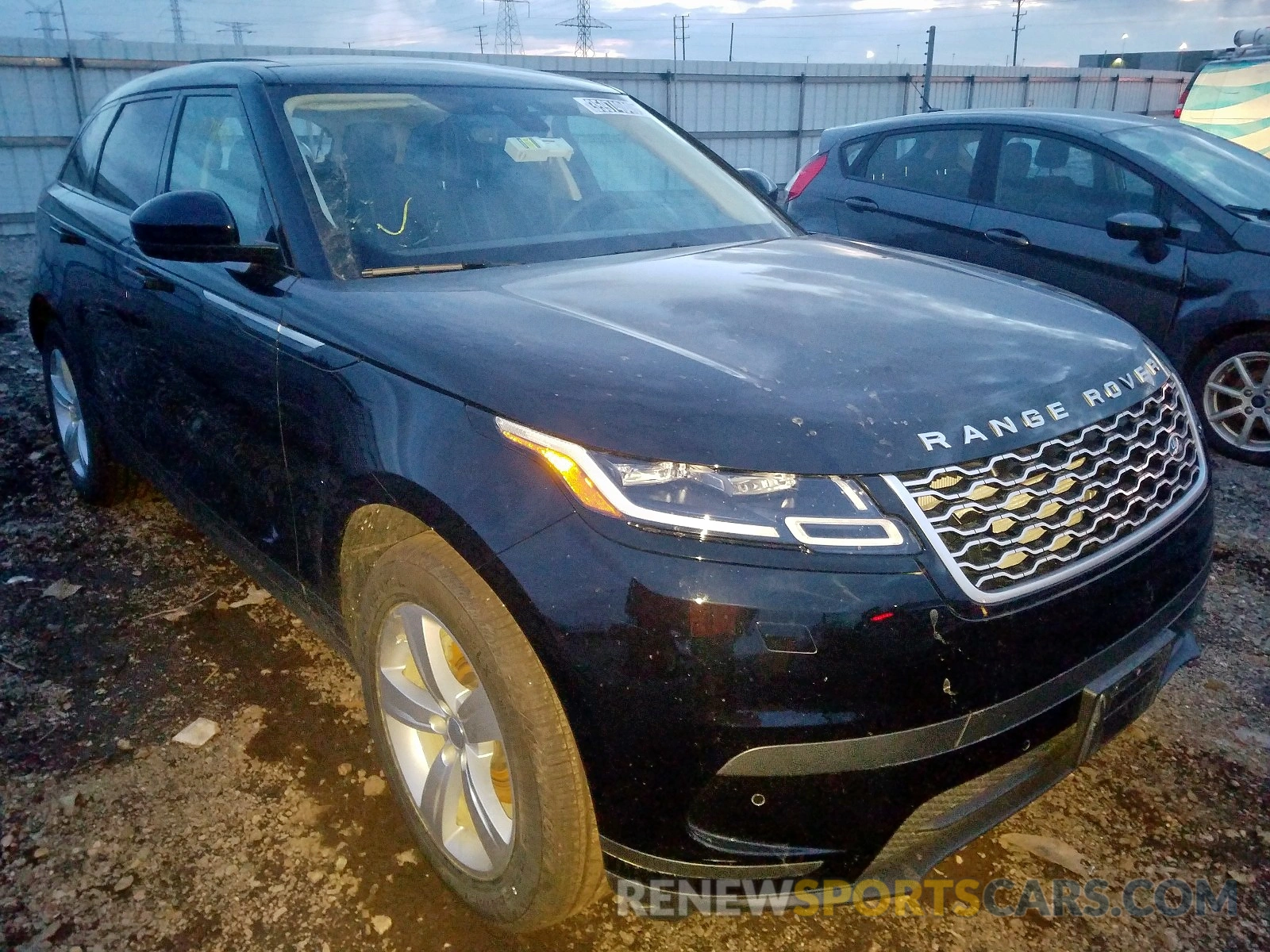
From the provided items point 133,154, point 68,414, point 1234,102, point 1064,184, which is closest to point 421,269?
point 133,154

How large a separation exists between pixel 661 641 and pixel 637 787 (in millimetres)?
264

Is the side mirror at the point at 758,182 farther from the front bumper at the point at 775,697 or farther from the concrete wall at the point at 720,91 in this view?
the concrete wall at the point at 720,91

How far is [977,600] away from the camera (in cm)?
161

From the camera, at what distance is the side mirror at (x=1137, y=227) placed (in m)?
4.75

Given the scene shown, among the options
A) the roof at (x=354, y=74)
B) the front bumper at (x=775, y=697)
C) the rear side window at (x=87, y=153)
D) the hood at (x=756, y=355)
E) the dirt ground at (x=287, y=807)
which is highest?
the roof at (x=354, y=74)

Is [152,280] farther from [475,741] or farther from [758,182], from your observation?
[758,182]

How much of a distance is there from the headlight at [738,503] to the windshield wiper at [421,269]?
3.28 ft

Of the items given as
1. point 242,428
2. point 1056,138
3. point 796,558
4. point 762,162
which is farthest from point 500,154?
point 762,162

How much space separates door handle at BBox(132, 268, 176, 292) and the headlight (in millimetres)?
1855

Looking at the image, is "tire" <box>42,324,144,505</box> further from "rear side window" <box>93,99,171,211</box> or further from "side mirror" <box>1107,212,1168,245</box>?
"side mirror" <box>1107,212,1168,245</box>

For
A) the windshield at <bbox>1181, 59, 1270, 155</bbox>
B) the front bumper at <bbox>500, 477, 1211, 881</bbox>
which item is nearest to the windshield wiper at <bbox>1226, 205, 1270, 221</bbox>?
the front bumper at <bbox>500, 477, 1211, 881</bbox>

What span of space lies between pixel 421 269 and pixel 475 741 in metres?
1.20

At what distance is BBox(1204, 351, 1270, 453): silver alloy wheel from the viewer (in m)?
4.73

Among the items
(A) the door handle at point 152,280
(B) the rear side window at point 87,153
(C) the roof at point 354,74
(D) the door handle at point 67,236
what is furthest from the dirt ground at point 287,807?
(C) the roof at point 354,74
